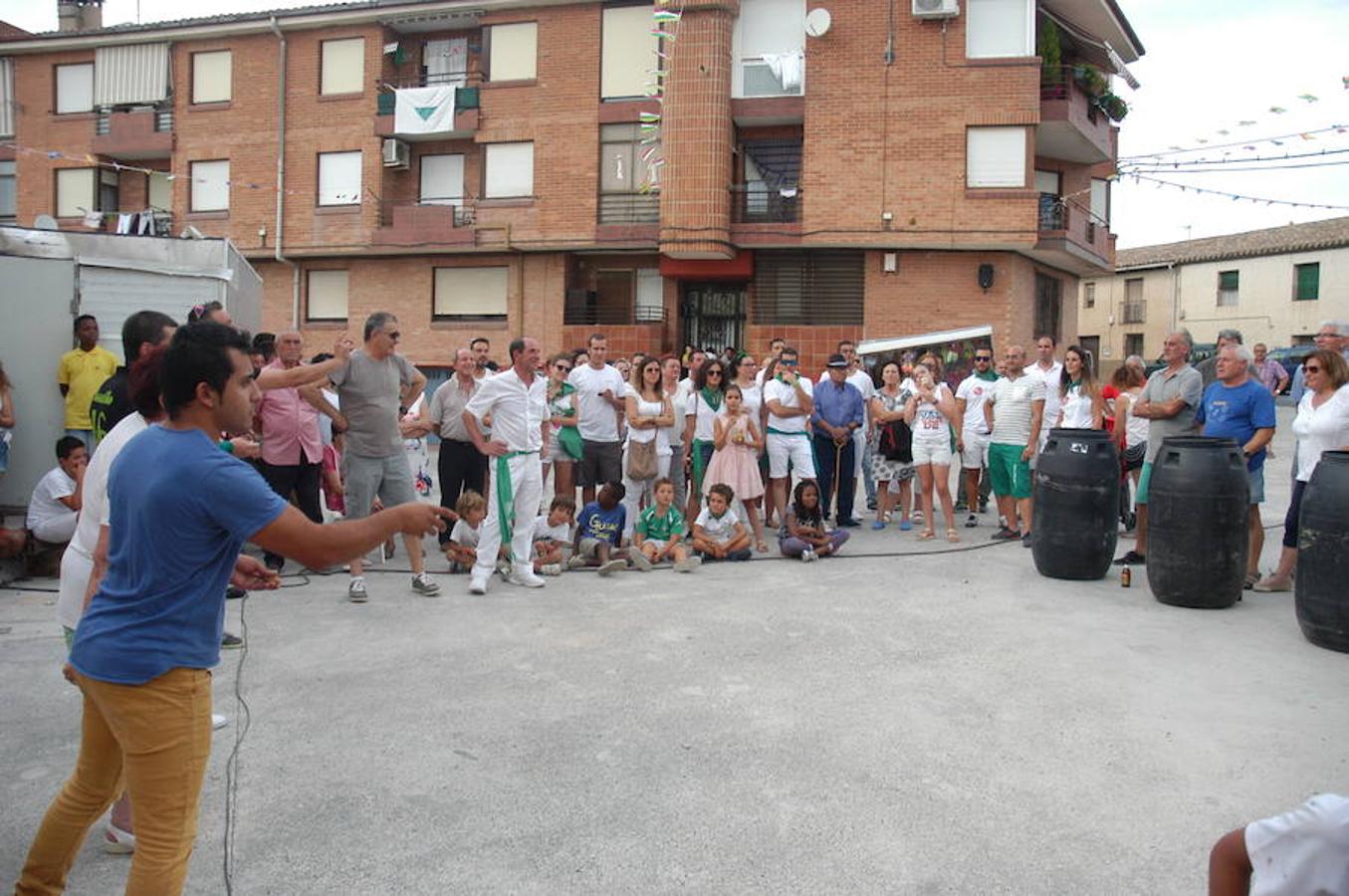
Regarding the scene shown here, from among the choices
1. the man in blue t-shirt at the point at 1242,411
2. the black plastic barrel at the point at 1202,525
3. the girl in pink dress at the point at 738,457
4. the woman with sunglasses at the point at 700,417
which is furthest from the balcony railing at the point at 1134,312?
the black plastic barrel at the point at 1202,525

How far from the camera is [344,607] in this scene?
693 centimetres

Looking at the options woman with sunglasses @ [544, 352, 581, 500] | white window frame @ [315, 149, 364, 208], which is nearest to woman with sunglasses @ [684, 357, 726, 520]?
woman with sunglasses @ [544, 352, 581, 500]

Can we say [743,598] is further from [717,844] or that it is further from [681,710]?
[717,844]

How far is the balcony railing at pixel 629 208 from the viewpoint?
24.0m

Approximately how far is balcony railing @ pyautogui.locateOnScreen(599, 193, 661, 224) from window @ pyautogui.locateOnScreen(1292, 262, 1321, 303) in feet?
94.3

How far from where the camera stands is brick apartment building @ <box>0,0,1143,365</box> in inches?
874

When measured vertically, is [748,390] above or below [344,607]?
above

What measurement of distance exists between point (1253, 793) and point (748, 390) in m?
6.56

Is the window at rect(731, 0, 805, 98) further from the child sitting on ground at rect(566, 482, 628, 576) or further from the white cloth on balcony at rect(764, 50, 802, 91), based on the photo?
the child sitting on ground at rect(566, 482, 628, 576)

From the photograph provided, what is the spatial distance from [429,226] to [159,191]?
9128 millimetres

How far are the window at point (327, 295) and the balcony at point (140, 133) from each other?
5.39 meters

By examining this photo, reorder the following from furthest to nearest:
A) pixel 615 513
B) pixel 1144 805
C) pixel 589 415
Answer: pixel 589 415, pixel 615 513, pixel 1144 805

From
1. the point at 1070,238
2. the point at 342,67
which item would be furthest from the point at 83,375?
the point at 1070,238

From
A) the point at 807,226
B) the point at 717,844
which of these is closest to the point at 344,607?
the point at 717,844
